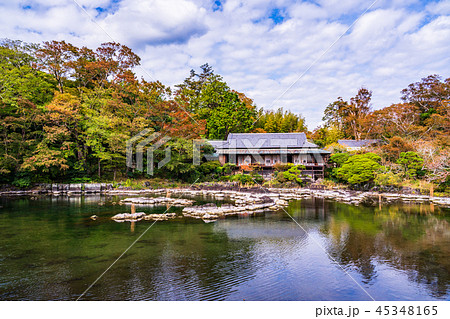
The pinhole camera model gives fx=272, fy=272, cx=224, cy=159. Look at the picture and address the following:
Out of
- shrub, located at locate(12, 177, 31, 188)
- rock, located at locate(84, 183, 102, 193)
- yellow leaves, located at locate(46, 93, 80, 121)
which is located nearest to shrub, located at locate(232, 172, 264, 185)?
rock, located at locate(84, 183, 102, 193)

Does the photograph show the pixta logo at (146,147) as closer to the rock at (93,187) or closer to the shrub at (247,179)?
the rock at (93,187)

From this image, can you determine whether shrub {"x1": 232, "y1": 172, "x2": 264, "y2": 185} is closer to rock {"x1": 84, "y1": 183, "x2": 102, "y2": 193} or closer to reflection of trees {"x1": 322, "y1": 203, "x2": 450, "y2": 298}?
reflection of trees {"x1": 322, "y1": 203, "x2": 450, "y2": 298}

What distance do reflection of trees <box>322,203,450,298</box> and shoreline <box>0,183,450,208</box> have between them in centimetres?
372

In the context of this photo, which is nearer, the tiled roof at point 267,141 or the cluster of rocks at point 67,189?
the cluster of rocks at point 67,189

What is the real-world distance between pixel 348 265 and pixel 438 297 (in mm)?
1869

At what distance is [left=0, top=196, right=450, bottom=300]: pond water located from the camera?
17.9ft

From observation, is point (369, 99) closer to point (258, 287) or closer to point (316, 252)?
point (316, 252)

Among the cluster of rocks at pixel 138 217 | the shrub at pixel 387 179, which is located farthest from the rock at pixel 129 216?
the shrub at pixel 387 179

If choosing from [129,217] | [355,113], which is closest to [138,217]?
[129,217]

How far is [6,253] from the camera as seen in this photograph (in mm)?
7641

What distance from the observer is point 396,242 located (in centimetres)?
866

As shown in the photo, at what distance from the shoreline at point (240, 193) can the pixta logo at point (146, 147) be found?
3.37 meters

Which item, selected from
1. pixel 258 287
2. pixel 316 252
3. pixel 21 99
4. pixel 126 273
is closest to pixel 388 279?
pixel 316 252

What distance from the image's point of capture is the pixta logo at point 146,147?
934 inches
